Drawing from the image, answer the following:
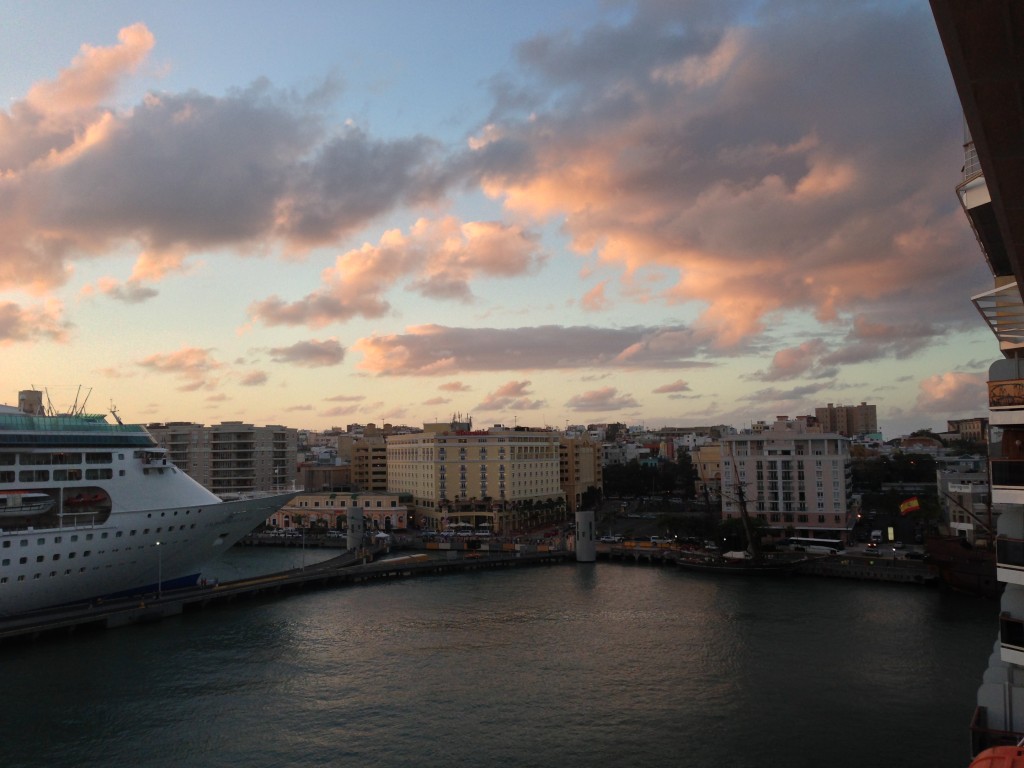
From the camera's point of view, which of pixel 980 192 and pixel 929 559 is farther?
pixel 929 559

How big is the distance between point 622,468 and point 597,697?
61.2m

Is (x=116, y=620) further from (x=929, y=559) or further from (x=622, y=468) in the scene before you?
(x=622, y=468)

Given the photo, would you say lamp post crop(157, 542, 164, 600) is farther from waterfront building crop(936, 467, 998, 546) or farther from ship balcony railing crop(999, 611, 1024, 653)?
waterfront building crop(936, 467, 998, 546)

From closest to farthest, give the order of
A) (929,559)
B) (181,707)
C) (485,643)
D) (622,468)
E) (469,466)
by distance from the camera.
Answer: (181,707) → (485,643) → (929,559) → (469,466) → (622,468)

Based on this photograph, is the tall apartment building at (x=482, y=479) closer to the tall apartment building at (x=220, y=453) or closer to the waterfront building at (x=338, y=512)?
the waterfront building at (x=338, y=512)

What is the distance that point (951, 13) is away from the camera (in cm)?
239

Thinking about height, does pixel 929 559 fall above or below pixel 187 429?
below

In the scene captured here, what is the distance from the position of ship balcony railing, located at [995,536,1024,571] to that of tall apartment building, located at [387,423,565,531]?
4345 centimetres

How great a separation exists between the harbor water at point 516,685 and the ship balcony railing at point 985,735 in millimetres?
5014

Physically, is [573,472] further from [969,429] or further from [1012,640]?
[969,429]

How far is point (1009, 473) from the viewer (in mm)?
7992

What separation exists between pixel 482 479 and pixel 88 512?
31323 mm

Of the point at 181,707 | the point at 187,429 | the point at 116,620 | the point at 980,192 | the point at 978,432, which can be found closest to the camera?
the point at 980,192

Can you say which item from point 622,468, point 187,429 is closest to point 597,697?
point 187,429
